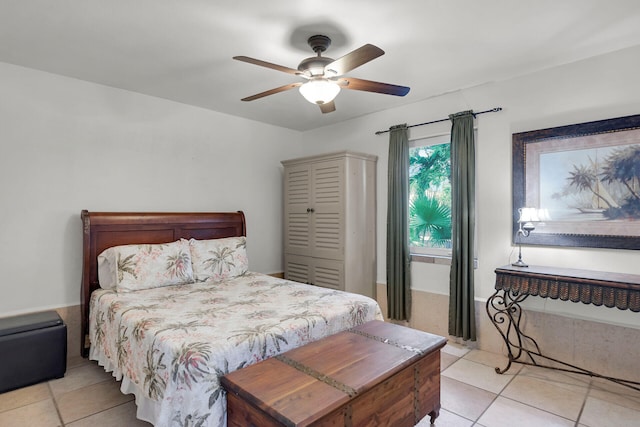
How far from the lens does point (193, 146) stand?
3.80 m

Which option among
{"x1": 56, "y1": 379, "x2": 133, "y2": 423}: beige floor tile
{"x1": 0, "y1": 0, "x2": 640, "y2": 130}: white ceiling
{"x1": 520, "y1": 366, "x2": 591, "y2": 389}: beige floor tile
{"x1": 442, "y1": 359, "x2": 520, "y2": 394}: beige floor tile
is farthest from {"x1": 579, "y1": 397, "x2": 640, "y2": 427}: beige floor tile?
{"x1": 56, "y1": 379, "x2": 133, "y2": 423}: beige floor tile

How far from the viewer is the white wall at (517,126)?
2564mm

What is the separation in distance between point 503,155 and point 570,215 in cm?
73

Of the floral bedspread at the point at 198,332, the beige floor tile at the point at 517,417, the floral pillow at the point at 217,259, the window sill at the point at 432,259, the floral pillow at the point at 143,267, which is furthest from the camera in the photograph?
the window sill at the point at 432,259

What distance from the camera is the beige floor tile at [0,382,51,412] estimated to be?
2354mm

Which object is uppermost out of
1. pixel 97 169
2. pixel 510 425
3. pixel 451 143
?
pixel 451 143

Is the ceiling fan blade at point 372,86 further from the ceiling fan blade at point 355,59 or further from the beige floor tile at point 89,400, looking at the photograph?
the beige floor tile at point 89,400

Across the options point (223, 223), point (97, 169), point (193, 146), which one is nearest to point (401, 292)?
point (223, 223)

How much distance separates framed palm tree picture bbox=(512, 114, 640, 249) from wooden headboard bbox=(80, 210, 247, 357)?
292 centimetres

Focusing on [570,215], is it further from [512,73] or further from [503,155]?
[512,73]

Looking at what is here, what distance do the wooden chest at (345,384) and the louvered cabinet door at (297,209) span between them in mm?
2054

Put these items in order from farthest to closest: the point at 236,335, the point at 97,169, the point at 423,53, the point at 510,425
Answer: the point at 97,169 → the point at 423,53 → the point at 510,425 → the point at 236,335

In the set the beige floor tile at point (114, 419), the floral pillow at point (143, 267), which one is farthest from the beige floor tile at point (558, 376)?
the floral pillow at point (143, 267)

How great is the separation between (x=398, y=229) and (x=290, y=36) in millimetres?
2210
